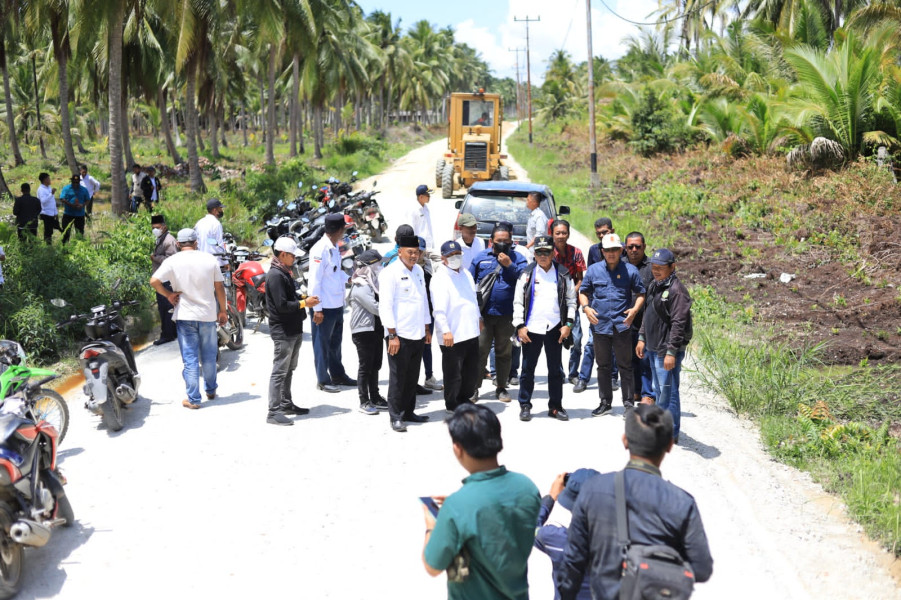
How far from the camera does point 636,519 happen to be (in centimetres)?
288

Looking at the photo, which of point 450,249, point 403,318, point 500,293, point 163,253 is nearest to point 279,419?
point 403,318

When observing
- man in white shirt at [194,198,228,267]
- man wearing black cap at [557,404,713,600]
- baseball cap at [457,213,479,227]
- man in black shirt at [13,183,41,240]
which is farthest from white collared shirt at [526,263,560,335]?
man in black shirt at [13,183,41,240]

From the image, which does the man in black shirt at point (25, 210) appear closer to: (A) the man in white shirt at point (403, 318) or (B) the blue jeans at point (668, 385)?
(A) the man in white shirt at point (403, 318)

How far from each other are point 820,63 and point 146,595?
1817cm

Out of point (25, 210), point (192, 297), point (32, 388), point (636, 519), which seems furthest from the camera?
point (25, 210)

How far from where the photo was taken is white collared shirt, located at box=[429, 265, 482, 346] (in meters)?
7.02

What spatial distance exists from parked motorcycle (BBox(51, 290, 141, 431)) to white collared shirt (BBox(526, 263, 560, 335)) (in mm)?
3893

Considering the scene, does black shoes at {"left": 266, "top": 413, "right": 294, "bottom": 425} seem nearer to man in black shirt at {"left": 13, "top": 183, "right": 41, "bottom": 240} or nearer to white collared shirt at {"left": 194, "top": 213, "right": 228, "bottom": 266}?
white collared shirt at {"left": 194, "top": 213, "right": 228, "bottom": 266}

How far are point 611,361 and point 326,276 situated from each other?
9.87 feet

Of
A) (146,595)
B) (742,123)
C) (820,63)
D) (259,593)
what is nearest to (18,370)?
(146,595)

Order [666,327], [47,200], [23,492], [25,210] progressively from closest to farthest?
[23,492] < [666,327] < [25,210] < [47,200]

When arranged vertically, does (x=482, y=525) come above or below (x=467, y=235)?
below

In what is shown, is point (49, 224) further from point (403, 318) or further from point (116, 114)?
point (403, 318)

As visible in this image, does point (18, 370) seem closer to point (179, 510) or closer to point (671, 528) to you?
point (179, 510)
